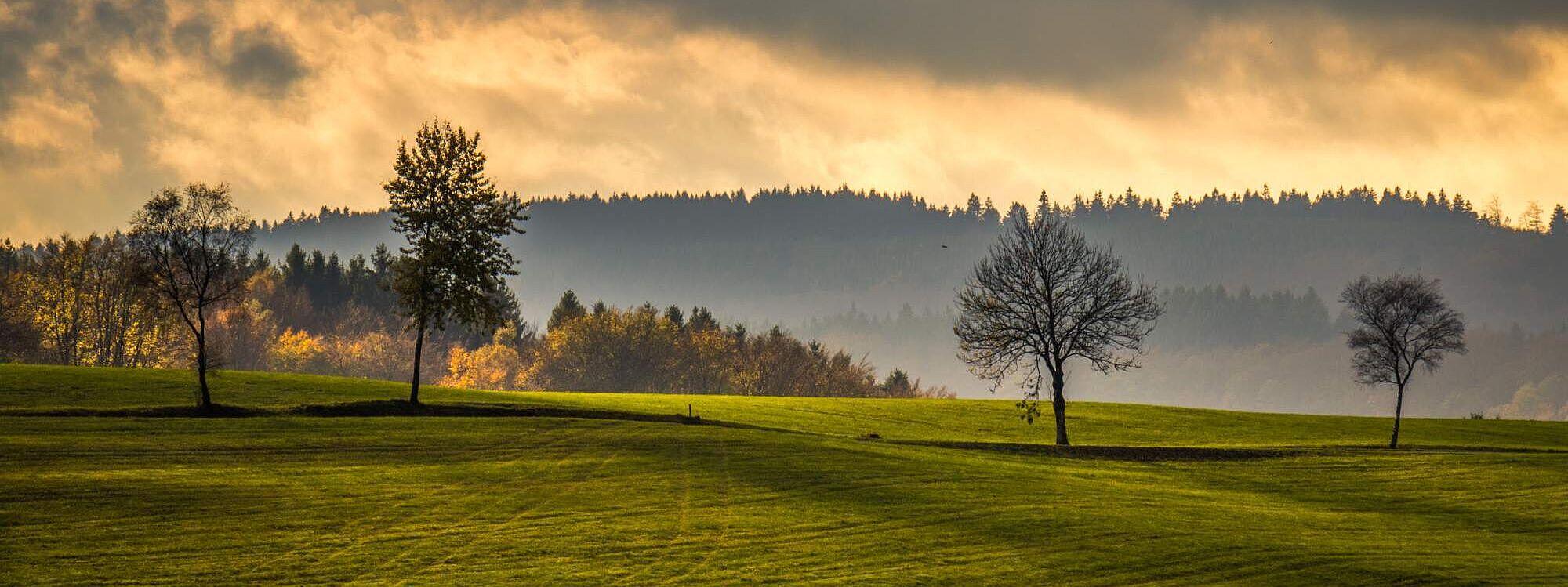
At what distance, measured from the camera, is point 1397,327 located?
64.1 meters

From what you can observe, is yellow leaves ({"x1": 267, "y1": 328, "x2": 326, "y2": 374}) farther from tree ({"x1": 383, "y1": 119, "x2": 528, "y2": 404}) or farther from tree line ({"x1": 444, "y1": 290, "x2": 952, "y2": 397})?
tree ({"x1": 383, "y1": 119, "x2": 528, "y2": 404})

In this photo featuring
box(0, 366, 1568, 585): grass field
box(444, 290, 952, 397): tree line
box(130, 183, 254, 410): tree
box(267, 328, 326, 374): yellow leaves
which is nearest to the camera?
box(0, 366, 1568, 585): grass field

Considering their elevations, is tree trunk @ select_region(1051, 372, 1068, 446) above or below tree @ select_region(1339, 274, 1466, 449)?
below

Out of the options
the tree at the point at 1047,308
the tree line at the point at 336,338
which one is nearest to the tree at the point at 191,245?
the tree line at the point at 336,338

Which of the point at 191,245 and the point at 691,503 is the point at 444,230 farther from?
the point at 691,503

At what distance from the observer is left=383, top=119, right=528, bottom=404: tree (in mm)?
62719

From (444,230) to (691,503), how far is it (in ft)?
102

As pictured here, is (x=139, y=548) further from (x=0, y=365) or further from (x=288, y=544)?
(x=0, y=365)

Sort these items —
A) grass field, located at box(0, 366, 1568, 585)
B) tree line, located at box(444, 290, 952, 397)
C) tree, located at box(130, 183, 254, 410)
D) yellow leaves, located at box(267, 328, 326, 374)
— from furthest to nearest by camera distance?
1. tree line, located at box(444, 290, 952, 397)
2. yellow leaves, located at box(267, 328, 326, 374)
3. tree, located at box(130, 183, 254, 410)
4. grass field, located at box(0, 366, 1568, 585)

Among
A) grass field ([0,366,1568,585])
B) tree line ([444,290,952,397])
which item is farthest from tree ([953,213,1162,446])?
tree line ([444,290,952,397])

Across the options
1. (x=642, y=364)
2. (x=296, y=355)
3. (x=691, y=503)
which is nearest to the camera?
(x=691, y=503)

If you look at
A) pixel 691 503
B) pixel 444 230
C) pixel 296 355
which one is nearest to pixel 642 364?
pixel 296 355

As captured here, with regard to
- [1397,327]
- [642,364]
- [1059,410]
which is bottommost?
[1059,410]

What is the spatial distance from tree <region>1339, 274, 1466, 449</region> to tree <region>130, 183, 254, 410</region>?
55.1m
